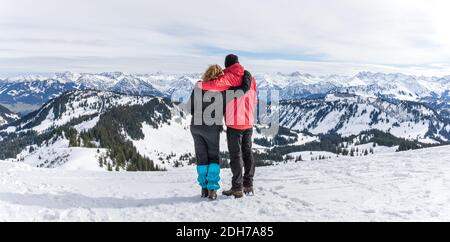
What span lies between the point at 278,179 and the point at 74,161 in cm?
12717

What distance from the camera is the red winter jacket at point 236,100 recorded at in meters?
10.6

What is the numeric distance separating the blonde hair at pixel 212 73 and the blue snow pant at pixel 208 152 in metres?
1.34

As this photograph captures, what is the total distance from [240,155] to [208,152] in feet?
2.98

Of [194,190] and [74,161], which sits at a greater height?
[194,190]

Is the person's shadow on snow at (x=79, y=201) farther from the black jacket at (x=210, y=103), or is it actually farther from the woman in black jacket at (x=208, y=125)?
the black jacket at (x=210, y=103)

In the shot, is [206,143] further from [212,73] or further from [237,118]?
[212,73]

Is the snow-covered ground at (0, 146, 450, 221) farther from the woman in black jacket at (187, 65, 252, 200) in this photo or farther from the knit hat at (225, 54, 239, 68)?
the knit hat at (225, 54, 239, 68)

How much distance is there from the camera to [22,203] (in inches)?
428

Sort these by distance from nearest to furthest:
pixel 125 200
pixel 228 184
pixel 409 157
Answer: pixel 125 200 → pixel 228 184 → pixel 409 157

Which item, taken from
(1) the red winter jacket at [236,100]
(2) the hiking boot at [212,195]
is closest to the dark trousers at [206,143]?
(1) the red winter jacket at [236,100]

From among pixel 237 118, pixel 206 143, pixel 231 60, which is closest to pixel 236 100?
pixel 237 118

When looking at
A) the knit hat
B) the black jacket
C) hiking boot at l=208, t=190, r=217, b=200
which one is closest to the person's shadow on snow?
Result: hiking boot at l=208, t=190, r=217, b=200
